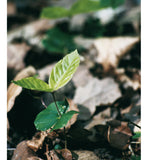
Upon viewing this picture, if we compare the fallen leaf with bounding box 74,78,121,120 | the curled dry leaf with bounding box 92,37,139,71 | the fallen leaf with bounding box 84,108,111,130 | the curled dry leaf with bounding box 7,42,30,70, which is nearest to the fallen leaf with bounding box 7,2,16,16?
the curled dry leaf with bounding box 7,42,30,70

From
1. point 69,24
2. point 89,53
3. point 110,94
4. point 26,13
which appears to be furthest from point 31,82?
point 26,13

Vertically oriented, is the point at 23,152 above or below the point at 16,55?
below

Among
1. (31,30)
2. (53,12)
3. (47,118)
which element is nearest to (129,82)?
(47,118)

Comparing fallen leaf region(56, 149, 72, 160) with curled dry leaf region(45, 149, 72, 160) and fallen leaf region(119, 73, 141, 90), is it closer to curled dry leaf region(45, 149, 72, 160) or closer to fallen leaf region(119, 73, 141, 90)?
curled dry leaf region(45, 149, 72, 160)

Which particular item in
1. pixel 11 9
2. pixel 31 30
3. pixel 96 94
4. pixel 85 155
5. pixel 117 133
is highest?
pixel 11 9

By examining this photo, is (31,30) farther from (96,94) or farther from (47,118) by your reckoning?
(47,118)

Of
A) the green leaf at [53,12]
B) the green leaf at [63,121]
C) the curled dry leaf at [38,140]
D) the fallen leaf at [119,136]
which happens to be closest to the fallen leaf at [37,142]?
the curled dry leaf at [38,140]
